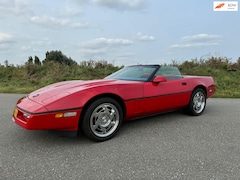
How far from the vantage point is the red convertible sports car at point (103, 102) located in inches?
104

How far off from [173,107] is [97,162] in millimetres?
2114

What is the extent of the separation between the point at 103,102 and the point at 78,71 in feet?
33.9

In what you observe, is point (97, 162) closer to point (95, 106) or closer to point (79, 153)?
point (79, 153)

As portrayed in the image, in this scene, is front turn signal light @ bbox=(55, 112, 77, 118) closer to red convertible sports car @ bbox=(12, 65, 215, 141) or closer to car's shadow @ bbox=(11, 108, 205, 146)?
red convertible sports car @ bbox=(12, 65, 215, 141)

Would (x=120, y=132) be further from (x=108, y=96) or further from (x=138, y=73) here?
(x=138, y=73)

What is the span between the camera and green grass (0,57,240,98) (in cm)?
1184

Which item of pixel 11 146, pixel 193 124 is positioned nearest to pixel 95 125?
pixel 11 146

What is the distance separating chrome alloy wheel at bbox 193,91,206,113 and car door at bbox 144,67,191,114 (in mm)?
325

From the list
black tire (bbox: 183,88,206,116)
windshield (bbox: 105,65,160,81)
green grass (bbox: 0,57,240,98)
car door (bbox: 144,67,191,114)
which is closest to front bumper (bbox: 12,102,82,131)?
car door (bbox: 144,67,191,114)

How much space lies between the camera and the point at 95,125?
9.71 feet

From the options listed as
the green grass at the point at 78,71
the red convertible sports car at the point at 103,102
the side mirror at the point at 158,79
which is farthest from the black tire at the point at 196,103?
the green grass at the point at 78,71

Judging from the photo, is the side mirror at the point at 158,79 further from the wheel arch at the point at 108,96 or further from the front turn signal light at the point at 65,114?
the front turn signal light at the point at 65,114

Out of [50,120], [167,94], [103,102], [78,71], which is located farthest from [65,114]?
[78,71]

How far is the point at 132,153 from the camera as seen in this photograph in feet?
8.45
